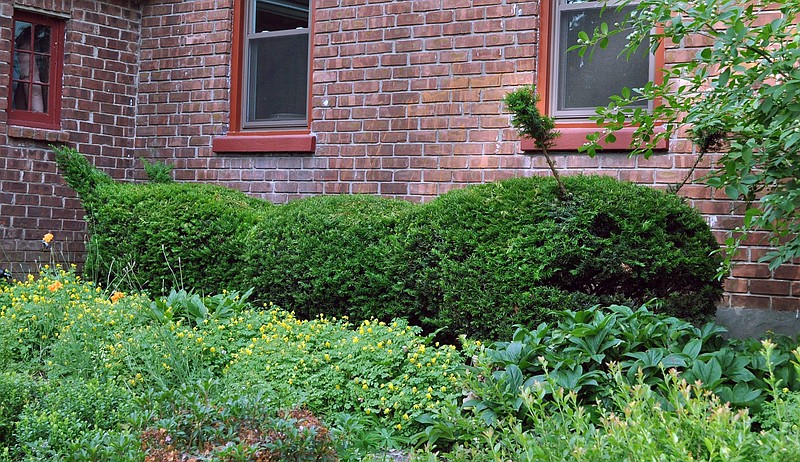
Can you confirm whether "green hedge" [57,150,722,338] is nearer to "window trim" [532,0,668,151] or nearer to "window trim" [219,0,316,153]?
"window trim" [532,0,668,151]

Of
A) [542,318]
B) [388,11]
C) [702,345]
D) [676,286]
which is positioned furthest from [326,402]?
[388,11]

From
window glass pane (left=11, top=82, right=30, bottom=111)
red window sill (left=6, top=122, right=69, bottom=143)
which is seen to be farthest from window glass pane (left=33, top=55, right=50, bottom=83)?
red window sill (left=6, top=122, right=69, bottom=143)

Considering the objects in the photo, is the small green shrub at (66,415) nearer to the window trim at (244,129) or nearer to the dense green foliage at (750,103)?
the dense green foliage at (750,103)

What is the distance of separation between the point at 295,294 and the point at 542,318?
1868 millimetres

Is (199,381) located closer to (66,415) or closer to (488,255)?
(66,415)

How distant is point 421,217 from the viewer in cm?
590

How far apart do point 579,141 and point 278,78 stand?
3.45 metres

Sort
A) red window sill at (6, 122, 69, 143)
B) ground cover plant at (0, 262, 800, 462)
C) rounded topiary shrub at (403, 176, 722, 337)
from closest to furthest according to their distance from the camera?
ground cover plant at (0, 262, 800, 462)
rounded topiary shrub at (403, 176, 722, 337)
red window sill at (6, 122, 69, 143)

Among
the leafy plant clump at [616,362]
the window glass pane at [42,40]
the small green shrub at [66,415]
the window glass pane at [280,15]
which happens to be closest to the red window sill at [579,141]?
the leafy plant clump at [616,362]

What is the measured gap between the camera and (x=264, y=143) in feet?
28.0

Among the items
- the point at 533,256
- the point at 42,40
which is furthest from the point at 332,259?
the point at 42,40

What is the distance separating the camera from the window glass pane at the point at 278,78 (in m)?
8.74

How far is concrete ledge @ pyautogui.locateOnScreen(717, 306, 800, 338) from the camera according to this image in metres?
6.14

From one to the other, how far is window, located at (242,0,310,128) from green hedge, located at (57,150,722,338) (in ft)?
7.15
